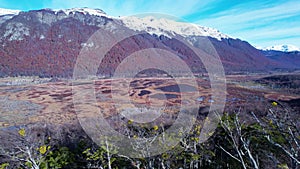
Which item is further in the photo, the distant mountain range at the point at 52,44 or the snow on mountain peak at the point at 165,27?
the snow on mountain peak at the point at 165,27

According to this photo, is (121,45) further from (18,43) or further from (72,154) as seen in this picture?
(72,154)

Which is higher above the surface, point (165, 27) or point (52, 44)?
point (165, 27)

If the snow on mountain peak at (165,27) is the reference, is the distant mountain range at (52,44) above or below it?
below

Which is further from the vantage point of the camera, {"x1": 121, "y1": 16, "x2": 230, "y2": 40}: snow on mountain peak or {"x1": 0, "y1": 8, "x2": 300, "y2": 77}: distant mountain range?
{"x1": 121, "y1": 16, "x2": 230, "y2": 40}: snow on mountain peak

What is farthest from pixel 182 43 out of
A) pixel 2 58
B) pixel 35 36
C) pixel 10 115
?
pixel 10 115

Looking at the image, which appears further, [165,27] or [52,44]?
[165,27]

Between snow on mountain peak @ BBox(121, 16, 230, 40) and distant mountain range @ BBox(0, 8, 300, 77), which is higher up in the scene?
snow on mountain peak @ BBox(121, 16, 230, 40)

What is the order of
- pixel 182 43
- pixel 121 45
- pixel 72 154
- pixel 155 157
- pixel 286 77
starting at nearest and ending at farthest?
pixel 155 157 < pixel 72 154 < pixel 286 77 < pixel 121 45 < pixel 182 43

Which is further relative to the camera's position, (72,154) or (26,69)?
(26,69)
